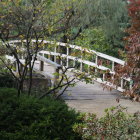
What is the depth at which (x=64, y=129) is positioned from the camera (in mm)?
5793

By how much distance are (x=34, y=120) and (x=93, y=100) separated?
407 cm

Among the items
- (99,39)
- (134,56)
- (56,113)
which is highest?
(99,39)

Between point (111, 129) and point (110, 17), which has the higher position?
point (110, 17)

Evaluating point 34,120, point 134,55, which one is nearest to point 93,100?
point 34,120

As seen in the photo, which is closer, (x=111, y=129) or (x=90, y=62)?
(x=111, y=129)

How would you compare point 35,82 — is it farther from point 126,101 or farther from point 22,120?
point 22,120

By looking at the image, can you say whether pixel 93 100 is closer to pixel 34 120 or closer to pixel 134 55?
pixel 34 120

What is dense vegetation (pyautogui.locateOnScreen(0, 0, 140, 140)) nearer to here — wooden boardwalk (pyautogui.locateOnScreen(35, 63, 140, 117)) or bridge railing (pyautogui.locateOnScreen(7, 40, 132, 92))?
bridge railing (pyautogui.locateOnScreen(7, 40, 132, 92))

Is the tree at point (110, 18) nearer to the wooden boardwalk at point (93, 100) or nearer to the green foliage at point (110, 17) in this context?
the green foliage at point (110, 17)

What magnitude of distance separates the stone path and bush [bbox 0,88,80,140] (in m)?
2.30

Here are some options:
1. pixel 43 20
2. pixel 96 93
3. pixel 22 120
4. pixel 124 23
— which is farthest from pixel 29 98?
pixel 124 23

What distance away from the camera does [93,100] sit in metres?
9.78

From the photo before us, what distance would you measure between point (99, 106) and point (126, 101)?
3.47ft

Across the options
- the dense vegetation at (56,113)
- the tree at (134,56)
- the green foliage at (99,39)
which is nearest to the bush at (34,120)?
the dense vegetation at (56,113)
